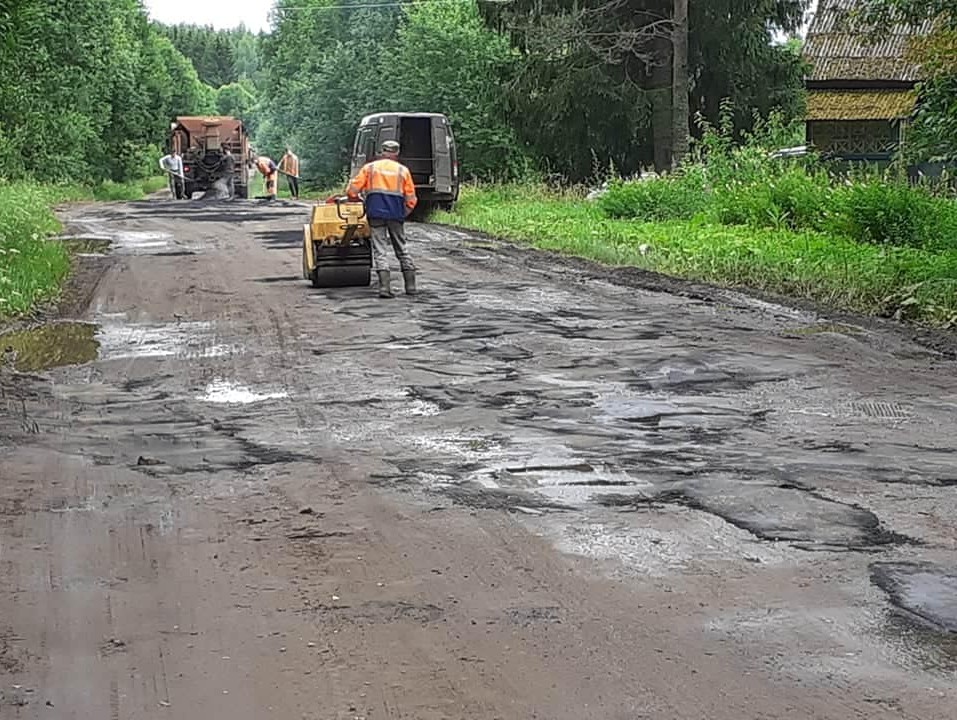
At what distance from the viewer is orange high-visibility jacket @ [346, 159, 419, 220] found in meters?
14.9

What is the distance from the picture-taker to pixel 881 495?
648 centimetres

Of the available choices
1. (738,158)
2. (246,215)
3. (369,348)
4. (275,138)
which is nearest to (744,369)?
(369,348)

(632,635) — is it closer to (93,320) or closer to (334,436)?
(334,436)

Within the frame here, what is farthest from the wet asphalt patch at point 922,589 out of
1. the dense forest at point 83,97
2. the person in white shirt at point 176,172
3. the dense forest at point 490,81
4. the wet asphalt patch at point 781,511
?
the person in white shirt at point 176,172

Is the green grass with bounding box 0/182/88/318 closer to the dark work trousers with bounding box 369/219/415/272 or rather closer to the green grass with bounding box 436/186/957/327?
the dark work trousers with bounding box 369/219/415/272

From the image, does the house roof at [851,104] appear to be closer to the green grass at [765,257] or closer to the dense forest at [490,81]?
the dense forest at [490,81]

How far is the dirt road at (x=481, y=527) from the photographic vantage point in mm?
4336

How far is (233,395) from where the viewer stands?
931 centimetres

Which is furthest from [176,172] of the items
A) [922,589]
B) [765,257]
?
[922,589]

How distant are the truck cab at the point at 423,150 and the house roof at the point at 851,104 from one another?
12931 millimetres

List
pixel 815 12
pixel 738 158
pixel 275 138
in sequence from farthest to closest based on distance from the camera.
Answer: pixel 275 138, pixel 815 12, pixel 738 158

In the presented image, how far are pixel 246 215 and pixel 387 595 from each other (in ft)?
81.9

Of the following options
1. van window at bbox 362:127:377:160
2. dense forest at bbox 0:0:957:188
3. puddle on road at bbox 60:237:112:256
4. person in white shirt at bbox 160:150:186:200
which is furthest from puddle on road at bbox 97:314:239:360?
person in white shirt at bbox 160:150:186:200

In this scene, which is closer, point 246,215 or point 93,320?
point 93,320
